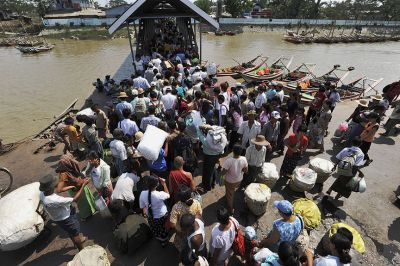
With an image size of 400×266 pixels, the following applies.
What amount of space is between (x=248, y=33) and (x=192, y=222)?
165 feet

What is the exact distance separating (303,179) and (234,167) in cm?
184

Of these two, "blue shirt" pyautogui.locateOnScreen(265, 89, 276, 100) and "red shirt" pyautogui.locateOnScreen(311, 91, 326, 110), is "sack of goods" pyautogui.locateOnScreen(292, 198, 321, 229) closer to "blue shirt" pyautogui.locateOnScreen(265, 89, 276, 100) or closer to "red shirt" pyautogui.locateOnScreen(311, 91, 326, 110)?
"blue shirt" pyautogui.locateOnScreen(265, 89, 276, 100)

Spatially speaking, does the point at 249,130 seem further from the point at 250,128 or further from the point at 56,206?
the point at 56,206

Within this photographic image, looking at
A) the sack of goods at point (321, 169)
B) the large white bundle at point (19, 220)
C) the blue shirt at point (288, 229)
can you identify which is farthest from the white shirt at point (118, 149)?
the sack of goods at point (321, 169)

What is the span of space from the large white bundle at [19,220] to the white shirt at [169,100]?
3.64 m

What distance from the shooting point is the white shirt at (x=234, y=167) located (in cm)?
436

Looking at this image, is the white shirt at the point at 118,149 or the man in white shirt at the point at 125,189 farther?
the white shirt at the point at 118,149

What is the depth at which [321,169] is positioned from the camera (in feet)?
17.9

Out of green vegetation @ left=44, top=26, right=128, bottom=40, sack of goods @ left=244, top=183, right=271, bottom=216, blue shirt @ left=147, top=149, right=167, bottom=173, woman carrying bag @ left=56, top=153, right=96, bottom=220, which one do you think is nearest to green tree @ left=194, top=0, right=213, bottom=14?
green vegetation @ left=44, top=26, right=128, bottom=40

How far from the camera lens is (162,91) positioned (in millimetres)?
7699

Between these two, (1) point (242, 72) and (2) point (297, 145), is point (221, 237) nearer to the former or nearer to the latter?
(2) point (297, 145)

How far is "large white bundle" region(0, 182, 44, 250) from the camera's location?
3943 mm

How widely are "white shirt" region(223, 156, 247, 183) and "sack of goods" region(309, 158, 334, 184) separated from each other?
83.1 inches

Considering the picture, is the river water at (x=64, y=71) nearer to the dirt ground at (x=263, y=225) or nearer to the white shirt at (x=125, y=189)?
the dirt ground at (x=263, y=225)
